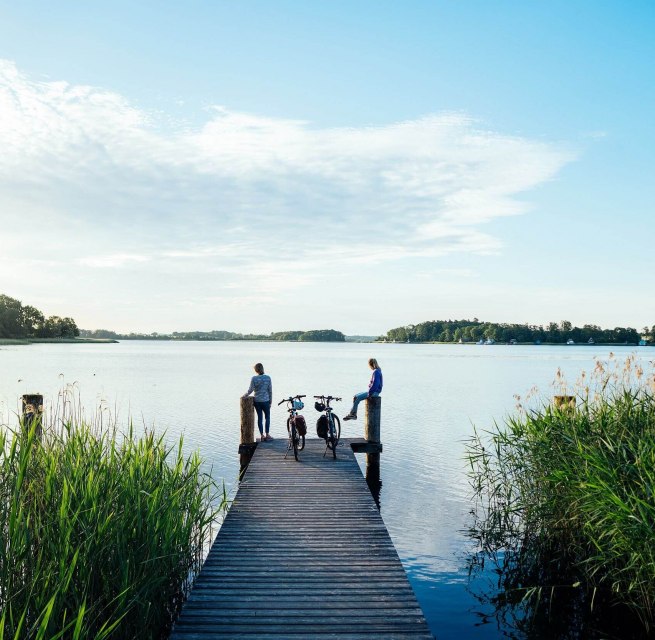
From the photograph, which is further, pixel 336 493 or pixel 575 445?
pixel 336 493

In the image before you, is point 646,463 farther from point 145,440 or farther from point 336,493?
point 145,440

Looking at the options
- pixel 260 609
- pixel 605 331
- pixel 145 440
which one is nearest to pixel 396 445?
pixel 145 440

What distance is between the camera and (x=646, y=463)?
24.3ft

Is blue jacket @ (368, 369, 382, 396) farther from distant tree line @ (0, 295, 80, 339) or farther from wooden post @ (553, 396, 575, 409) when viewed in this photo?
distant tree line @ (0, 295, 80, 339)

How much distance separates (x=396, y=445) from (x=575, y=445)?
1503cm

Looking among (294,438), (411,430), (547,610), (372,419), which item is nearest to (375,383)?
(372,419)

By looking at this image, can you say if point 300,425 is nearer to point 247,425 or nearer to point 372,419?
point 247,425

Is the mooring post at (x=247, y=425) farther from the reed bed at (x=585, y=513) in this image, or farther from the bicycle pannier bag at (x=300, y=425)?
the reed bed at (x=585, y=513)

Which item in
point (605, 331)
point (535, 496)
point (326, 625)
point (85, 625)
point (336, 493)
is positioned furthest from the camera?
point (605, 331)

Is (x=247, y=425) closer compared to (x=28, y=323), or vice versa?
(x=247, y=425)

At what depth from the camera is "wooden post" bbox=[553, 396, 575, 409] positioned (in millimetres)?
10500

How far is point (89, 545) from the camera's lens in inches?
202

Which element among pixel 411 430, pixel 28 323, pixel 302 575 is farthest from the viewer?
pixel 28 323

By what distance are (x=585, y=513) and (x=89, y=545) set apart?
21.5 ft
